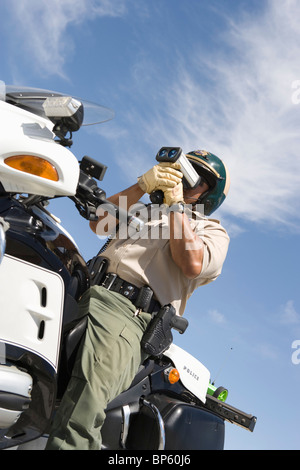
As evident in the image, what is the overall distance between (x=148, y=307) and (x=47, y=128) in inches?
46.4

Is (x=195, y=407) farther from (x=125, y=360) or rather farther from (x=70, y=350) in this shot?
(x=70, y=350)

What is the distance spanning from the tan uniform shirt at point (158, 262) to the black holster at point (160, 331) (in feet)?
0.32

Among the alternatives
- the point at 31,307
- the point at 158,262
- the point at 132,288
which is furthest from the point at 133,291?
the point at 31,307

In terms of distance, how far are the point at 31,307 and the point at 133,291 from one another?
90cm

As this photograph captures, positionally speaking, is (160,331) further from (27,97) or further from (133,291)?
(27,97)

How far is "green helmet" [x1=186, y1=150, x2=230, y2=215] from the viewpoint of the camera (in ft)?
12.0

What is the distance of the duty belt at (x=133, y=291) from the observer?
2885 mm

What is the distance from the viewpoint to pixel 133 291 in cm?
293

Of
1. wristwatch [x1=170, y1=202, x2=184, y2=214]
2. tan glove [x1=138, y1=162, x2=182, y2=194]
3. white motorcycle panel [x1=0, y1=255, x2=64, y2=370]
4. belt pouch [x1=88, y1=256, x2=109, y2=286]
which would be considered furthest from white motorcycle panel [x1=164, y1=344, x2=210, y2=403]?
white motorcycle panel [x1=0, y1=255, x2=64, y2=370]

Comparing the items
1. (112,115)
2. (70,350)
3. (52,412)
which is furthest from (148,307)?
(112,115)

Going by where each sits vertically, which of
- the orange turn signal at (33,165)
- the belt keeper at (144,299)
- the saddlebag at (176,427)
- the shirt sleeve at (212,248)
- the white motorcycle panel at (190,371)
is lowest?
the saddlebag at (176,427)

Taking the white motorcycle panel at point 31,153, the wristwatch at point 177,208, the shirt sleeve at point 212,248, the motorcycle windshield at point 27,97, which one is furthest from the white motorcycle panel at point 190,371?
the motorcycle windshield at point 27,97

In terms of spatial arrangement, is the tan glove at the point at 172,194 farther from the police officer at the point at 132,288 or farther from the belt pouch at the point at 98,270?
the belt pouch at the point at 98,270

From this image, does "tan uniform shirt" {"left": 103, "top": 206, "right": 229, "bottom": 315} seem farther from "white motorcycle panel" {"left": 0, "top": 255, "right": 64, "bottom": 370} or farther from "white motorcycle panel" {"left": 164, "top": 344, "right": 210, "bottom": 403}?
"white motorcycle panel" {"left": 0, "top": 255, "right": 64, "bottom": 370}
